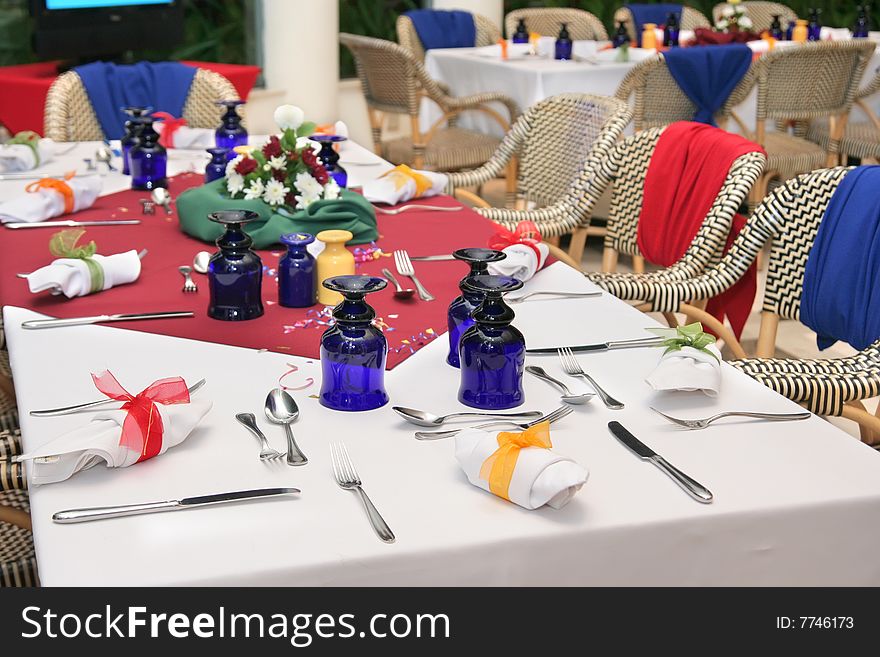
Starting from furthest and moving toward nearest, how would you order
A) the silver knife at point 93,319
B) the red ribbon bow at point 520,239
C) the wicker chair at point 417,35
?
the wicker chair at point 417,35 < the red ribbon bow at point 520,239 < the silver knife at point 93,319

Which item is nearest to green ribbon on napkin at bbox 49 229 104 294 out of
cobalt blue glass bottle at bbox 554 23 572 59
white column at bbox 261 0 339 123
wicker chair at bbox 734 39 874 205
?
wicker chair at bbox 734 39 874 205

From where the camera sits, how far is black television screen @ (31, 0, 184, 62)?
16.7 feet

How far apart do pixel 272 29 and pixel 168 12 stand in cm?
84

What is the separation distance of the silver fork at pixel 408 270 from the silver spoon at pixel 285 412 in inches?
20.2

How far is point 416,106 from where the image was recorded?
514 cm

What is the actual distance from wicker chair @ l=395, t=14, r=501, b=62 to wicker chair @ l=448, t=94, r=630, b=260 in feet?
8.86

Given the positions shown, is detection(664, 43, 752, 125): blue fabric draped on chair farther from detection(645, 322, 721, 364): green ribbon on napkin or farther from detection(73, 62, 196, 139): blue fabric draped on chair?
detection(645, 322, 721, 364): green ribbon on napkin

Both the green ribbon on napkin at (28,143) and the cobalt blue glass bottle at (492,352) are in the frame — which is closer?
the cobalt blue glass bottle at (492,352)

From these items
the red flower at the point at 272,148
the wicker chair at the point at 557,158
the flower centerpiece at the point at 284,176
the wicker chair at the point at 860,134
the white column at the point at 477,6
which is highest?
the white column at the point at 477,6

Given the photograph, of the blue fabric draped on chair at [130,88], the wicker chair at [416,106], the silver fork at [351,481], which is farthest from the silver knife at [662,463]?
the wicker chair at [416,106]

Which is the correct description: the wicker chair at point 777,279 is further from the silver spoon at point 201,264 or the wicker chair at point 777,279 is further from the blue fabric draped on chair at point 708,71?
the blue fabric draped on chair at point 708,71

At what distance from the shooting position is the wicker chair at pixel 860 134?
199 inches

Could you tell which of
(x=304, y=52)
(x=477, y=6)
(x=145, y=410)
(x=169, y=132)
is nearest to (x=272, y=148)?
(x=145, y=410)
